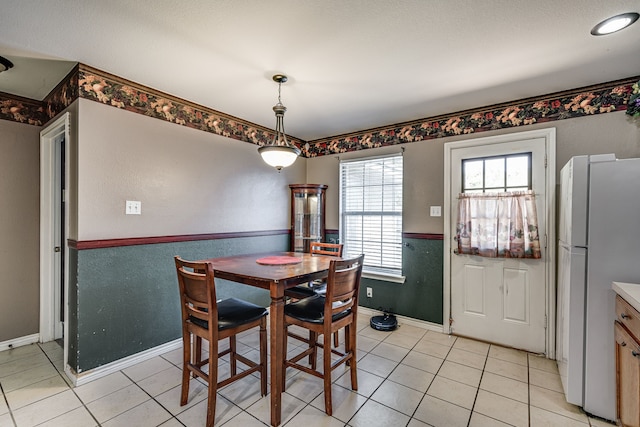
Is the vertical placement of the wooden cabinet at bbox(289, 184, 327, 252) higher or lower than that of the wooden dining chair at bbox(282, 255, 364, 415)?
higher

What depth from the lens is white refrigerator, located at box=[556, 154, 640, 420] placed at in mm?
1748

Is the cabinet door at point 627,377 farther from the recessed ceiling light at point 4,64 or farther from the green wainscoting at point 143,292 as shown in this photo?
the recessed ceiling light at point 4,64

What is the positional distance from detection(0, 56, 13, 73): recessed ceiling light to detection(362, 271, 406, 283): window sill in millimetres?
3765

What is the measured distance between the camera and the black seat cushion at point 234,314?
6.10 ft

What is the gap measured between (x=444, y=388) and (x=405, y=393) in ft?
1.04

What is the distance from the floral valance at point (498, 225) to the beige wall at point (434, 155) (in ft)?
0.95

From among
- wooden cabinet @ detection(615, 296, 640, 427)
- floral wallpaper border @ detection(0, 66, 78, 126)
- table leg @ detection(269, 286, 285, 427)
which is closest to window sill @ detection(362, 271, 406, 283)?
wooden cabinet @ detection(615, 296, 640, 427)

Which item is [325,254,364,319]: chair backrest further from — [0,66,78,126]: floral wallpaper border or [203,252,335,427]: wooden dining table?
[0,66,78,126]: floral wallpaper border

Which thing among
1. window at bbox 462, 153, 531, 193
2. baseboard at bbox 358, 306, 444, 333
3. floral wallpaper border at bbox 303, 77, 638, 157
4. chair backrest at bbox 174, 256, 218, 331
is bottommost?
baseboard at bbox 358, 306, 444, 333

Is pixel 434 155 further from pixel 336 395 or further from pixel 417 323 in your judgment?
pixel 336 395

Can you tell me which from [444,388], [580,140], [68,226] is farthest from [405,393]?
[68,226]

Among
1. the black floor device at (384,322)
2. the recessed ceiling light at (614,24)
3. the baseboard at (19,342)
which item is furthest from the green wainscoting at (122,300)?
the recessed ceiling light at (614,24)

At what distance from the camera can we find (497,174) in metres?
2.90

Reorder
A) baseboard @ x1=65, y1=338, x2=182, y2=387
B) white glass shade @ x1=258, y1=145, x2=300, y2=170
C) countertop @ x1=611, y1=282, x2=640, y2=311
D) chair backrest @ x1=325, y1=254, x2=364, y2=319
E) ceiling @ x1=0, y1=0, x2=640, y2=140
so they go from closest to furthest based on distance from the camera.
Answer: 1. countertop @ x1=611, y1=282, x2=640, y2=311
2. ceiling @ x1=0, y1=0, x2=640, y2=140
3. chair backrest @ x1=325, y1=254, x2=364, y2=319
4. baseboard @ x1=65, y1=338, x2=182, y2=387
5. white glass shade @ x1=258, y1=145, x2=300, y2=170
